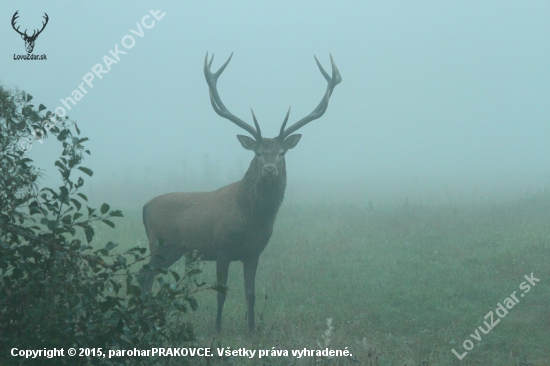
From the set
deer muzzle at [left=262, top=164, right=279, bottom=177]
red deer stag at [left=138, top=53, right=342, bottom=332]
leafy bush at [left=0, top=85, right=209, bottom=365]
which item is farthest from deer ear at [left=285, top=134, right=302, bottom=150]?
leafy bush at [left=0, top=85, right=209, bottom=365]

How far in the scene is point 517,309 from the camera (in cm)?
797

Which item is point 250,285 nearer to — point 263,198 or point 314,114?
point 263,198

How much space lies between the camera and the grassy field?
253 inches

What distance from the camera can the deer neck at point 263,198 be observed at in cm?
753

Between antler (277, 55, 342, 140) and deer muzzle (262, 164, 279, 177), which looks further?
antler (277, 55, 342, 140)

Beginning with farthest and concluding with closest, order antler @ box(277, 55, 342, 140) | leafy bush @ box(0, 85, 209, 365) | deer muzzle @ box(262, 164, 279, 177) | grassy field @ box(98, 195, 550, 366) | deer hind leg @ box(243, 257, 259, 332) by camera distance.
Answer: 1. antler @ box(277, 55, 342, 140)
2. deer hind leg @ box(243, 257, 259, 332)
3. deer muzzle @ box(262, 164, 279, 177)
4. grassy field @ box(98, 195, 550, 366)
5. leafy bush @ box(0, 85, 209, 365)

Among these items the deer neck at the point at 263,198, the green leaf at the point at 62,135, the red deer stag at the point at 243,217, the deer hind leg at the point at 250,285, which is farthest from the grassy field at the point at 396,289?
the green leaf at the point at 62,135

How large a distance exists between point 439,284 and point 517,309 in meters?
1.42

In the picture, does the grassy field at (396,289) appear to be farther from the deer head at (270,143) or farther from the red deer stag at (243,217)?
the deer head at (270,143)

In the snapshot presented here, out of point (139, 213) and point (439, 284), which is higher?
point (139, 213)

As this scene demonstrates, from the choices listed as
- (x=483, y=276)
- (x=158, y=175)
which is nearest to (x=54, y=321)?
(x=483, y=276)

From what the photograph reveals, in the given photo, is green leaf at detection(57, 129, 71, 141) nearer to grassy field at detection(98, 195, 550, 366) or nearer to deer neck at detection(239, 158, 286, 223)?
grassy field at detection(98, 195, 550, 366)

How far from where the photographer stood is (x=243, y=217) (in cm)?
758

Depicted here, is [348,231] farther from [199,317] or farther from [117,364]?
[117,364]
